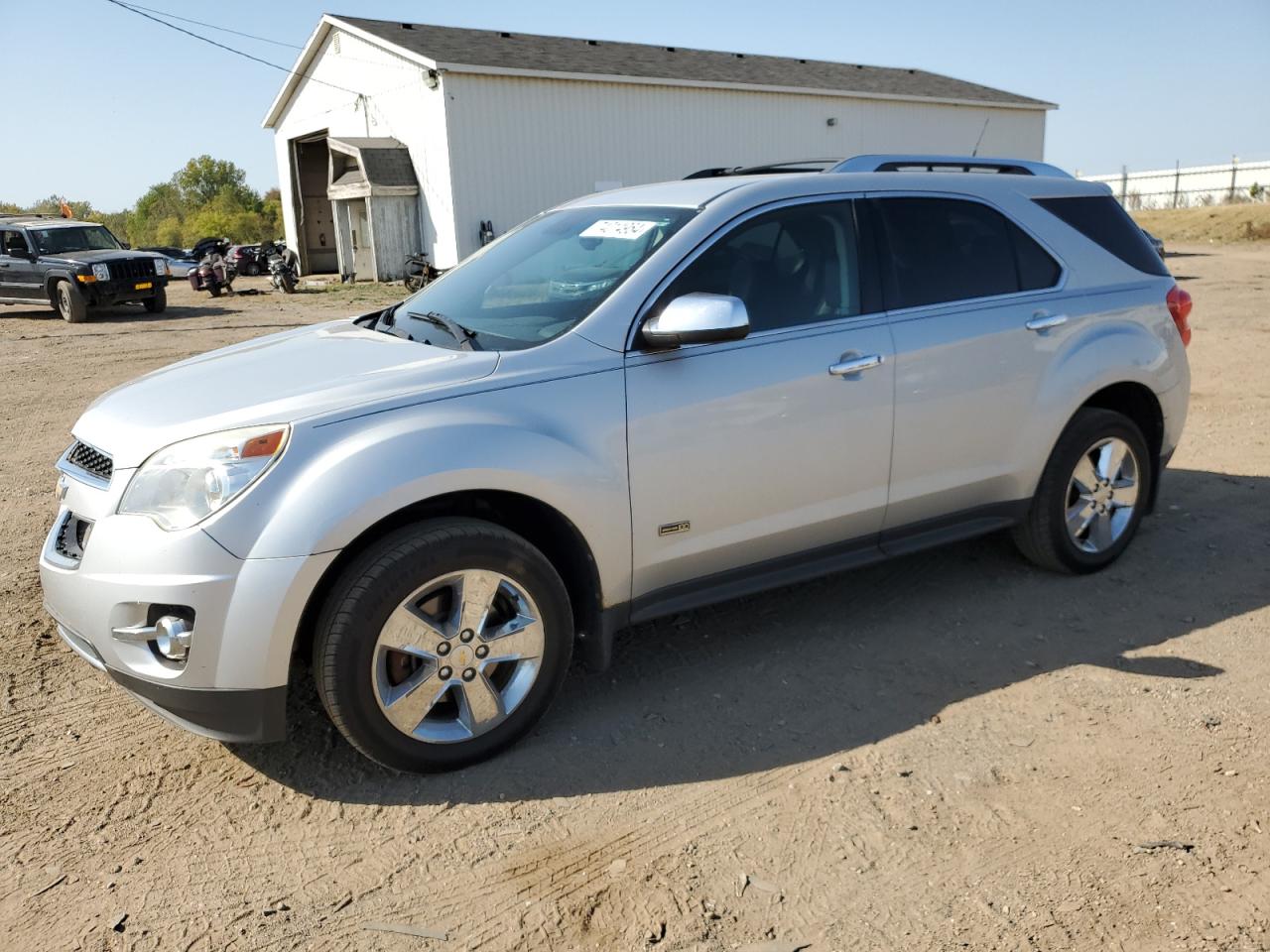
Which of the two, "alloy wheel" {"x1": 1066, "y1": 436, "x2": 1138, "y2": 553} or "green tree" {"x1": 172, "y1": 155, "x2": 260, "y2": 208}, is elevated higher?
"green tree" {"x1": 172, "y1": 155, "x2": 260, "y2": 208}

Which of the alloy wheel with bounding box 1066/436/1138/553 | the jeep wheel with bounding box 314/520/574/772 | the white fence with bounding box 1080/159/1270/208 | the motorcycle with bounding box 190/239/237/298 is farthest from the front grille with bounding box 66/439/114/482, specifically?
the white fence with bounding box 1080/159/1270/208

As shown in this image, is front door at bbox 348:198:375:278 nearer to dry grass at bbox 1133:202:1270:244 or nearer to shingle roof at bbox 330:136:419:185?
shingle roof at bbox 330:136:419:185

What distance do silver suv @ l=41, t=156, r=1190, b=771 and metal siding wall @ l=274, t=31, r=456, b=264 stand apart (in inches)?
782

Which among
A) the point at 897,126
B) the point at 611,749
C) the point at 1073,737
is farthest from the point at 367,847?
the point at 897,126

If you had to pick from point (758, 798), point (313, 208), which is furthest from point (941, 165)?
point (313, 208)

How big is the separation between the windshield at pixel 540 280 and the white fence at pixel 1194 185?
51.1 m

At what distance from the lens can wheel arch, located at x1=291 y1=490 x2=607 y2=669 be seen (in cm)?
322

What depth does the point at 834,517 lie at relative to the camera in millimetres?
4117

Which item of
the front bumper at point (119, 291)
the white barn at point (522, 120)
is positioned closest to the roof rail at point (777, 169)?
the white barn at point (522, 120)

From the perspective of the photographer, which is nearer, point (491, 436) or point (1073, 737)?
point (491, 436)

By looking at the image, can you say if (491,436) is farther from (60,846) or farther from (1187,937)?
(1187,937)

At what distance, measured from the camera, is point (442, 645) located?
130 inches

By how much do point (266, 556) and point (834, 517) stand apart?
7.08 ft

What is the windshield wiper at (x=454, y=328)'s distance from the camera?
12.3 ft
